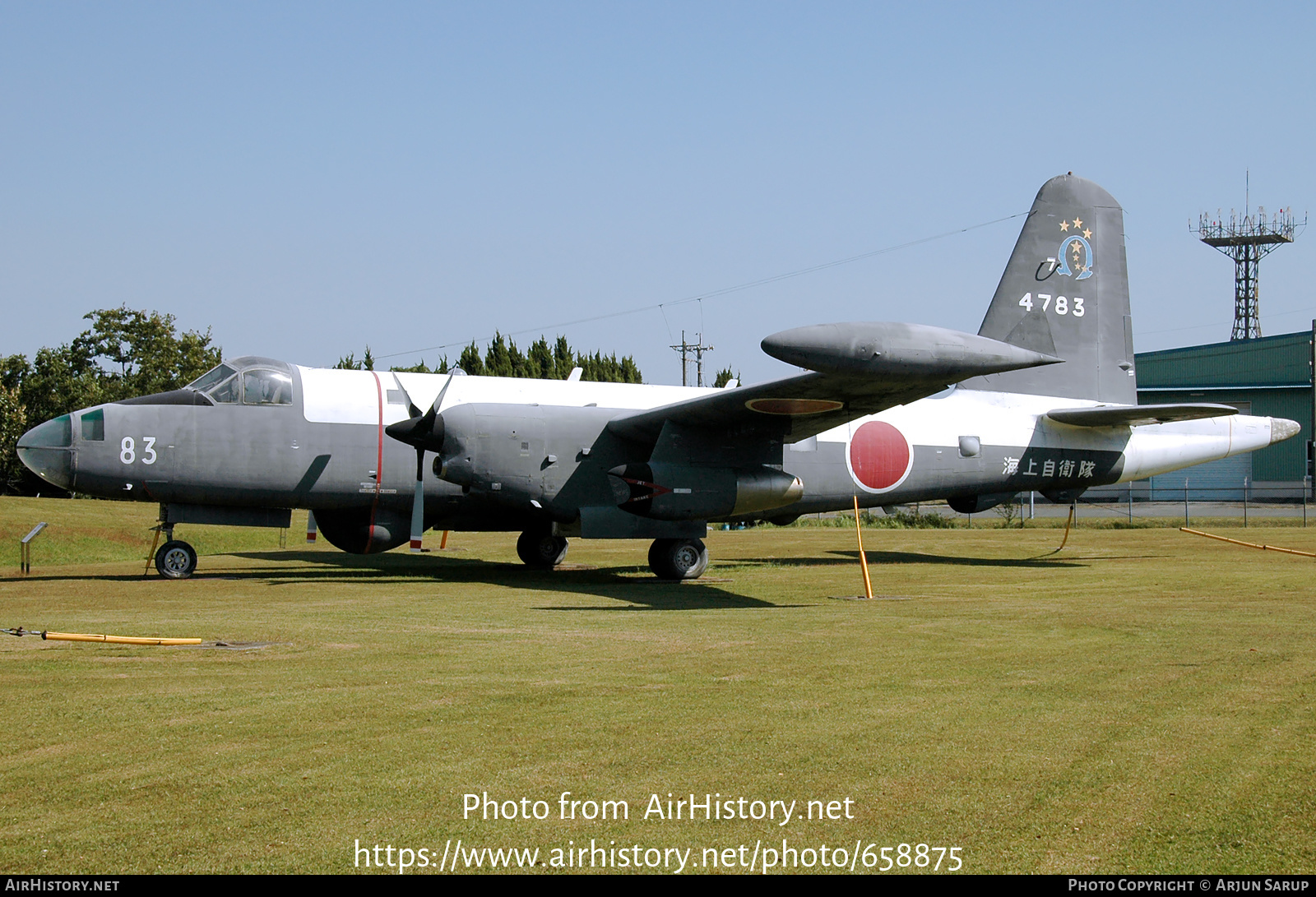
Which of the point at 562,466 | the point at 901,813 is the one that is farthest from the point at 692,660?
the point at 562,466

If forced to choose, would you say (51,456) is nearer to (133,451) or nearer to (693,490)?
(133,451)

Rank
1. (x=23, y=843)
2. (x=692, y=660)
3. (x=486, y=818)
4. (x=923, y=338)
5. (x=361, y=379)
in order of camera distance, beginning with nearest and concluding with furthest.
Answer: (x=23, y=843) < (x=486, y=818) < (x=692, y=660) < (x=923, y=338) < (x=361, y=379)

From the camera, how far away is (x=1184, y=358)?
76188 millimetres

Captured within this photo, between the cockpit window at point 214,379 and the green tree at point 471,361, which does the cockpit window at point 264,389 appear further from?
the green tree at point 471,361

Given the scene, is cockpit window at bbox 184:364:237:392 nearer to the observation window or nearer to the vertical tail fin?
the observation window

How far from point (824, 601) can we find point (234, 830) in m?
11.1

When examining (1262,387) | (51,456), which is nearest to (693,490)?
(51,456)

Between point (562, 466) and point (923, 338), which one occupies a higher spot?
point (923, 338)

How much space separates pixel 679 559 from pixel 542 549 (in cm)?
391

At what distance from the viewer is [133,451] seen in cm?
1823

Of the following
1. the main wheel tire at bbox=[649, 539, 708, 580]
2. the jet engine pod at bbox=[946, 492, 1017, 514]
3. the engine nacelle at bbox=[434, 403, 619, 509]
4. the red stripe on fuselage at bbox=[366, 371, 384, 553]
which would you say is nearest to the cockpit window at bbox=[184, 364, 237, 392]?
the red stripe on fuselage at bbox=[366, 371, 384, 553]

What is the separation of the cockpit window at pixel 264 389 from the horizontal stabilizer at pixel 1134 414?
611 inches

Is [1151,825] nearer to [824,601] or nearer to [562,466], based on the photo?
[824,601]

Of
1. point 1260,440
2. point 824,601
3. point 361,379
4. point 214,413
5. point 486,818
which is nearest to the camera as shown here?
point 486,818
